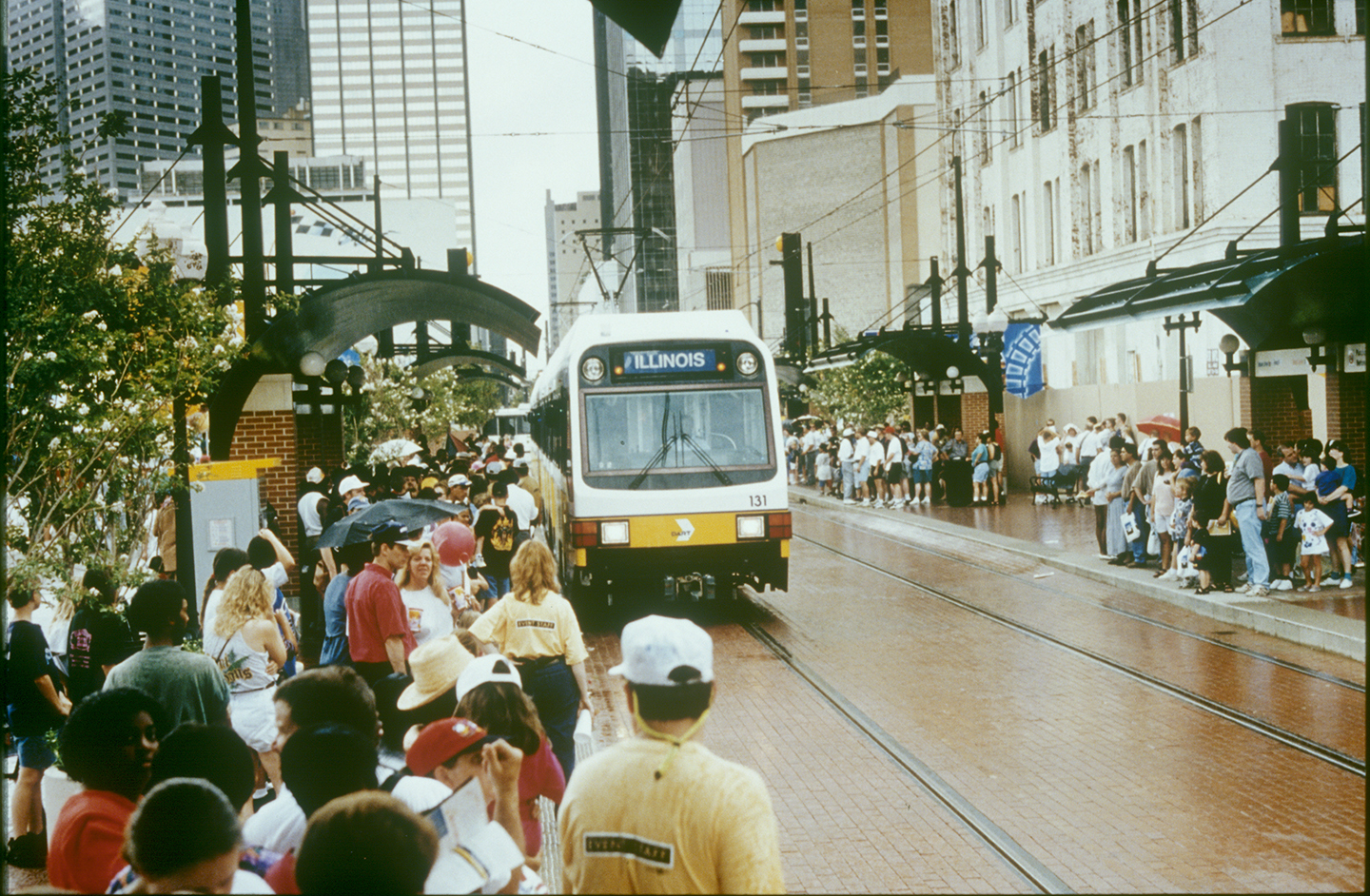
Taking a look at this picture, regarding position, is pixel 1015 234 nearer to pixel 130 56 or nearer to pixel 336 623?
pixel 130 56

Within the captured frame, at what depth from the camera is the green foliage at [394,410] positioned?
1080 inches

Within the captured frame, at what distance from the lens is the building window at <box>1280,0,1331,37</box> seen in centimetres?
2422

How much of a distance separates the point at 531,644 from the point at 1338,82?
83.6 ft

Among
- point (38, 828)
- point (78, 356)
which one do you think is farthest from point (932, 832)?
point (78, 356)

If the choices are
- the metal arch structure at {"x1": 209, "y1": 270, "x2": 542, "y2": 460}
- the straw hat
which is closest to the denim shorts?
the straw hat

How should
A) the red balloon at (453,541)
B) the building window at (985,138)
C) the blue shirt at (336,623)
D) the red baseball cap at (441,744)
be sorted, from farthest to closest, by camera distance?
the building window at (985,138) → the red balloon at (453,541) → the blue shirt at (336,623) → the red baseball cap at (441,744)

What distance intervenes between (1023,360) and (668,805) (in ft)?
88.9

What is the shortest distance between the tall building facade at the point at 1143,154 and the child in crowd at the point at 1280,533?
348 cm

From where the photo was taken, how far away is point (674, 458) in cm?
1357

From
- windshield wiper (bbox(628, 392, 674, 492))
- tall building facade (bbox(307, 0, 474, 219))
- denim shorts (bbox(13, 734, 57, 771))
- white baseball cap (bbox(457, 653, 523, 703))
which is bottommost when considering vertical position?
denim shorts (bbox(13, 734, 57, 771))

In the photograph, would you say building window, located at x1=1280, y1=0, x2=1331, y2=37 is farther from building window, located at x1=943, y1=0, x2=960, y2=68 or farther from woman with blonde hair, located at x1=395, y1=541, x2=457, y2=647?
woman with blonde hair, located at x1=395, y1=541, x2=457, y2=647

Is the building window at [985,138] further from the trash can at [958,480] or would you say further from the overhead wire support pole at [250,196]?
the overhead wire support pole at [250,196]

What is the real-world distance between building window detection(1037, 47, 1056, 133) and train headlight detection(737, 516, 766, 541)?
2437 cm

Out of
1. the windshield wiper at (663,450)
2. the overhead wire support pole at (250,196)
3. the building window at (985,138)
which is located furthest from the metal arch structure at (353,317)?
the building window at (985,138)
